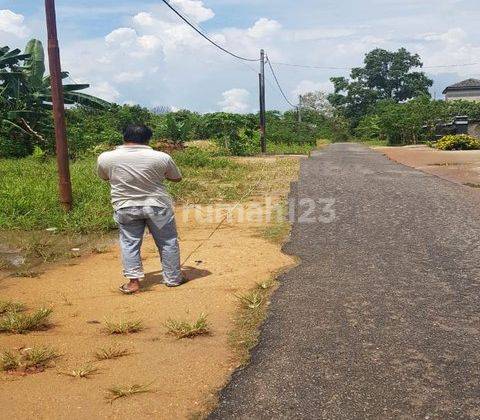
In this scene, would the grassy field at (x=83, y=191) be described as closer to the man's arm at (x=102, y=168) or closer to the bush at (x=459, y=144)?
the man's arm at (x=102, y=168)

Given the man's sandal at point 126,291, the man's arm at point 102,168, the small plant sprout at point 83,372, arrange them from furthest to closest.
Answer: the man's arm at point 102,168, the man's sandal at point 126,291, the small plant sprout at point 83,372

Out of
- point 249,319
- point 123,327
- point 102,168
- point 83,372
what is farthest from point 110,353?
point 102,168

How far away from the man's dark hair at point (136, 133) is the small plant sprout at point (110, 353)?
2065 mm

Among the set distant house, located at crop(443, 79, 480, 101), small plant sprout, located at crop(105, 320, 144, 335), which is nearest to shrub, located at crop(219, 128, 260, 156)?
small plant sprout, located at crop(105, 320, 144, 335)

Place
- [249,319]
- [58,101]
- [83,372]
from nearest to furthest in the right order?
[83,372], [249,319], [58,101]

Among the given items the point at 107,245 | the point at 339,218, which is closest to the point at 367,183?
the point at 339,218

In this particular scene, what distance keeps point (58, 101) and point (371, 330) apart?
629cm

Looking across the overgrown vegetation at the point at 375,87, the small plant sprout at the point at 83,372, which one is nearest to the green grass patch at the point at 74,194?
the small plant sprout at the point at 83,372

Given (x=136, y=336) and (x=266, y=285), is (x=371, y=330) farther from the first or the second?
(x=136, y=336)

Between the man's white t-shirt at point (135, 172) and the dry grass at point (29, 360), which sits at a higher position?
the man's white t-shirt at point (135, 172)

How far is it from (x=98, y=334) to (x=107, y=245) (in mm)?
3193

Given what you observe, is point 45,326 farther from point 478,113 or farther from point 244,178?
point 478,113

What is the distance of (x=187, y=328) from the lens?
3.61 meters

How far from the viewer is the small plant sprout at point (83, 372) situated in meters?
3.03
